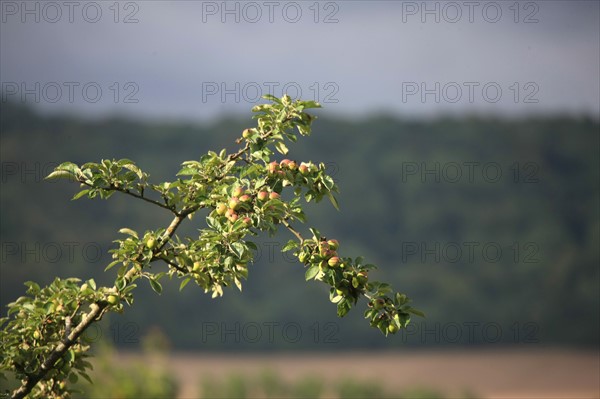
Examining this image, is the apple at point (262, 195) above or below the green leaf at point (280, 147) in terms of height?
below

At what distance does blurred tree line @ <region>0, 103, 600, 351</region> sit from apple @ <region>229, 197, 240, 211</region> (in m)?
10.1

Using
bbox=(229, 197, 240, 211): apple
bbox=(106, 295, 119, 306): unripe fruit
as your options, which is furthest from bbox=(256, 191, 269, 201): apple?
bbox=(106, 295, 119, 306): unripe fruit

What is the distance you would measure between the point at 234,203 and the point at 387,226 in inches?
475

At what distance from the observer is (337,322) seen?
12.8 m

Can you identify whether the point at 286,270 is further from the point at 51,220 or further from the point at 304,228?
the point at 51,220

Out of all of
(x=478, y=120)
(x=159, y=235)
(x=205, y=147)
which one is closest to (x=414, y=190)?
A: (x=478, y=120)

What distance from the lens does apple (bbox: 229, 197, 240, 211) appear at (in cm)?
200

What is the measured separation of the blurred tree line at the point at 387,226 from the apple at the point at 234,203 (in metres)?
10.1

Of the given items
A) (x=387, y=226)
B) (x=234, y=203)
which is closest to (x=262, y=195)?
(x=234, y=203)

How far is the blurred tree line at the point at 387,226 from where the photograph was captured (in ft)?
42.0

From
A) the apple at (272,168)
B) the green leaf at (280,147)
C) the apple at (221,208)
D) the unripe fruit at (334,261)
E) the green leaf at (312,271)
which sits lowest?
the green leaf at (312,271)

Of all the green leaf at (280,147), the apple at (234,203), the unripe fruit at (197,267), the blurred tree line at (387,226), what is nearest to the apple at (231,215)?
the apple at (234,203)

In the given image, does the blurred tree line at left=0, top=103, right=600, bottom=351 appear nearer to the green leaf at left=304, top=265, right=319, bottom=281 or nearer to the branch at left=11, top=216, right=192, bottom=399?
the branch at left=11, top=216, right=192, bottom=399

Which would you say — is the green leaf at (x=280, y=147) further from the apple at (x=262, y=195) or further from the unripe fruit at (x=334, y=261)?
the unripe fruit at (x=334, y=261)
